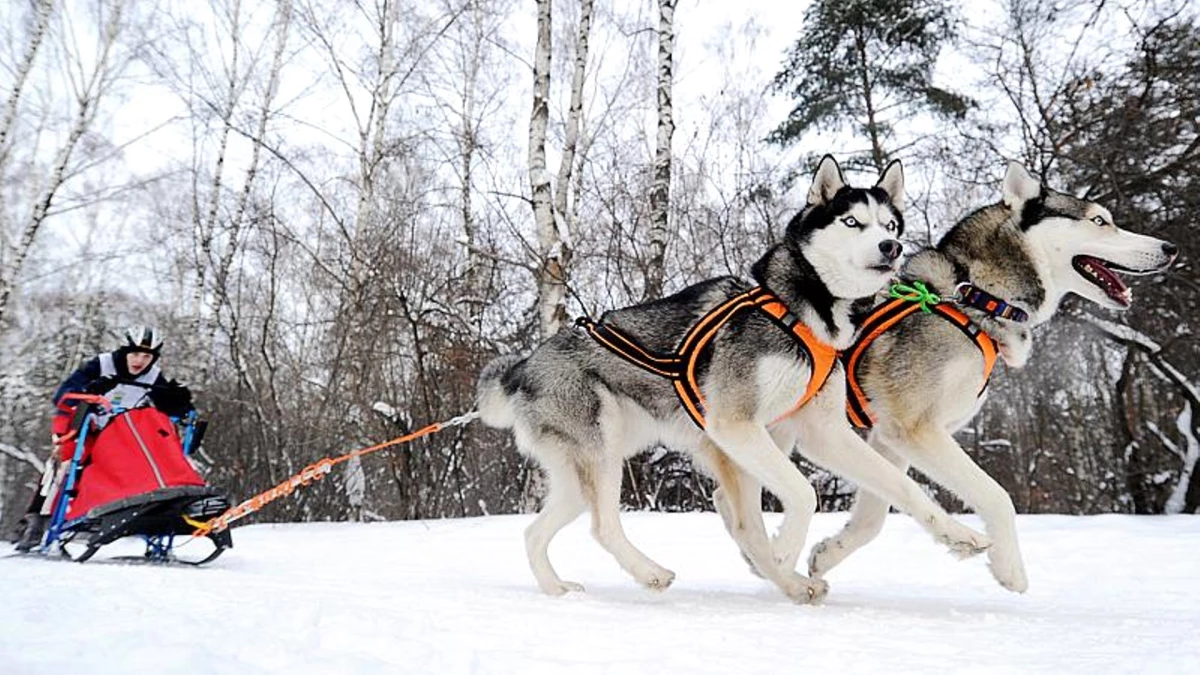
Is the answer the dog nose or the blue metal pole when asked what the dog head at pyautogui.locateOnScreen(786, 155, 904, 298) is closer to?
the dog nose

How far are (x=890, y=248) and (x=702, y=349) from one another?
913mm

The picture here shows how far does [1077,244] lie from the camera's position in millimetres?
3740

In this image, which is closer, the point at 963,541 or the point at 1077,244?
the point at 963,541

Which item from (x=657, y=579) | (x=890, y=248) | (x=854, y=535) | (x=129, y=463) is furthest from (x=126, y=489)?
(x=890, y=248)

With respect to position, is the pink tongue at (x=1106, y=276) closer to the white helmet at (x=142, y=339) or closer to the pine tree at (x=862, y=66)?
the white helmet at (x=142, y=339)

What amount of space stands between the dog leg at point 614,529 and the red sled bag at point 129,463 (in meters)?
3.10

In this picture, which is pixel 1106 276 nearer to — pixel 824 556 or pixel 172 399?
pixel 824 556

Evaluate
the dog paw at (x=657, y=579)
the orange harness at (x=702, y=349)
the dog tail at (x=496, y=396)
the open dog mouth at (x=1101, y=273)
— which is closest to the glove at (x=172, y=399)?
the dog tail at (x=496, y=396)

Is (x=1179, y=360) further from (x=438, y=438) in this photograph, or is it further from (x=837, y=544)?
(x=438, y=438)

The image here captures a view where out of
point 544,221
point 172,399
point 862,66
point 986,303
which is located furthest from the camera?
point 862,66

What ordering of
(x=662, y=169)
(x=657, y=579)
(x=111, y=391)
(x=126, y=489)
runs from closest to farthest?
(x=657, y=579), (x=126, y=489), (x=111, y=391), (x=662, y=169)

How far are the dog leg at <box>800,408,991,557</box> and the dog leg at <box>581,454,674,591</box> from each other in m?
0.86

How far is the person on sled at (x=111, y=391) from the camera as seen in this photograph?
5488mm

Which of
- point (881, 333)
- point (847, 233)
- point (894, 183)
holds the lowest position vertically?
point (881, 333)
